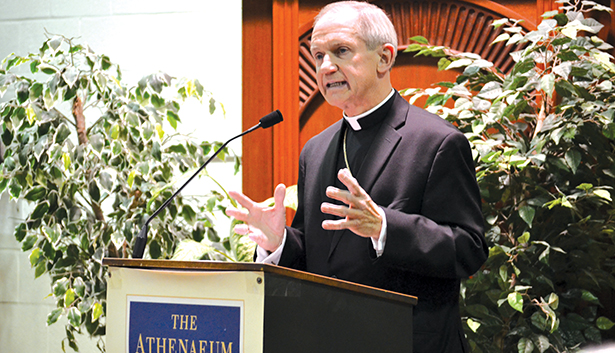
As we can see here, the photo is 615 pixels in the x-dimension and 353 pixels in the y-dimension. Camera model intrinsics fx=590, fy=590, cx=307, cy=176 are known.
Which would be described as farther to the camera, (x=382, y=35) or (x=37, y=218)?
(x=37, y=218)

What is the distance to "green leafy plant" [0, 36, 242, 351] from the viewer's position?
7.55ft

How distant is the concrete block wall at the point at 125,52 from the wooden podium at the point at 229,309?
1.90m

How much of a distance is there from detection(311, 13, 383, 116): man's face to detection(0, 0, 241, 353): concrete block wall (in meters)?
1.41

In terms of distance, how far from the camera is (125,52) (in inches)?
114

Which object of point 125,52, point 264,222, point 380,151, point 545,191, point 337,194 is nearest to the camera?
point 337,194

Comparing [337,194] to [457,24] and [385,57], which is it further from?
[457,24]

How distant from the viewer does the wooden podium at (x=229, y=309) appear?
2.61 feet

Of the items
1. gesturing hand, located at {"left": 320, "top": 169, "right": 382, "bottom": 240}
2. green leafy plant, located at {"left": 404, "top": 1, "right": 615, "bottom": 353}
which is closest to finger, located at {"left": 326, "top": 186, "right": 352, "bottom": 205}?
gesturing hand, located at {"left": 320, "top": 169, "right": 382, "bottom": 240}

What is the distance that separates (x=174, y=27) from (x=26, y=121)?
2.78 ft

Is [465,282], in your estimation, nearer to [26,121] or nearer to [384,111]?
[384,111]

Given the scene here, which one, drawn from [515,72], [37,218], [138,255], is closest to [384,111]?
[138,255]

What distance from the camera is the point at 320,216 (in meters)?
1.43

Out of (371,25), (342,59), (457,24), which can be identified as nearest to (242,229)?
(342,59)

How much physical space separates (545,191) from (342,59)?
0.98 m
